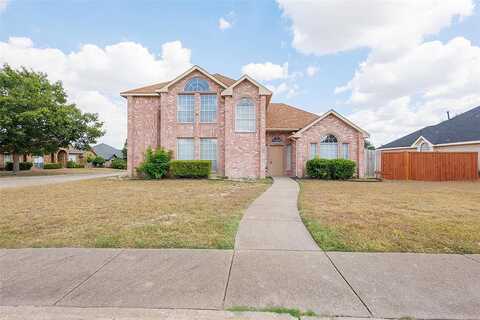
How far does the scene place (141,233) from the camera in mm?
4570

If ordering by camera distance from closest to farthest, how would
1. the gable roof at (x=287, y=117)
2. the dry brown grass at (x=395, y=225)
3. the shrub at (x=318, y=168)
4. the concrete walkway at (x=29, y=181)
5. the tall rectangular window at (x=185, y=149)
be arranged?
the dry brown grass at (x=395, y=225)
the concrete walkway at (x=29, y=181)
the shrub at (x=318, y=168)
the tall rectangular window at (x=185, y=149)
the gable roof at (x=287, y=117)

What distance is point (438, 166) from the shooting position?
52.5 ft

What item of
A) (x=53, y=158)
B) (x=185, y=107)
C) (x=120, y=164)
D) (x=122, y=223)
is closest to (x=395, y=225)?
(x=122, y=223)

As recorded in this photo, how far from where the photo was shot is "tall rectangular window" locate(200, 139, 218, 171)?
16500 mm

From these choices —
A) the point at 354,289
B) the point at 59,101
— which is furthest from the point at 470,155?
the point at 59,101

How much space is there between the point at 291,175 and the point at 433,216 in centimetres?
1186

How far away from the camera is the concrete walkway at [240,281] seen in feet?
7.80

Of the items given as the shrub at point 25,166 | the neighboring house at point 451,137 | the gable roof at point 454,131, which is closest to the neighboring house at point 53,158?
the shrub at point 25,166

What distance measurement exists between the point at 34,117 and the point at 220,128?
56.4 feet

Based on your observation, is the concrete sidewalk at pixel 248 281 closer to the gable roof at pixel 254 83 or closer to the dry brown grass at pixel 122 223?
the dry brown grass at pixel 122 223

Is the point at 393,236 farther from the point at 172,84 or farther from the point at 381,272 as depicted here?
the point at 172,84

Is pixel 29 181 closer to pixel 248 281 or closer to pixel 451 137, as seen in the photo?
pixel 248 281

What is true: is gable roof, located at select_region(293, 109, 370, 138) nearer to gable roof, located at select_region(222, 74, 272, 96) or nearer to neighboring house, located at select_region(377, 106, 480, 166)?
gable roof, located at select_region(222, 74, 272, 96)

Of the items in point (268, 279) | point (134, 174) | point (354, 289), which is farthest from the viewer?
point (134, 174)
